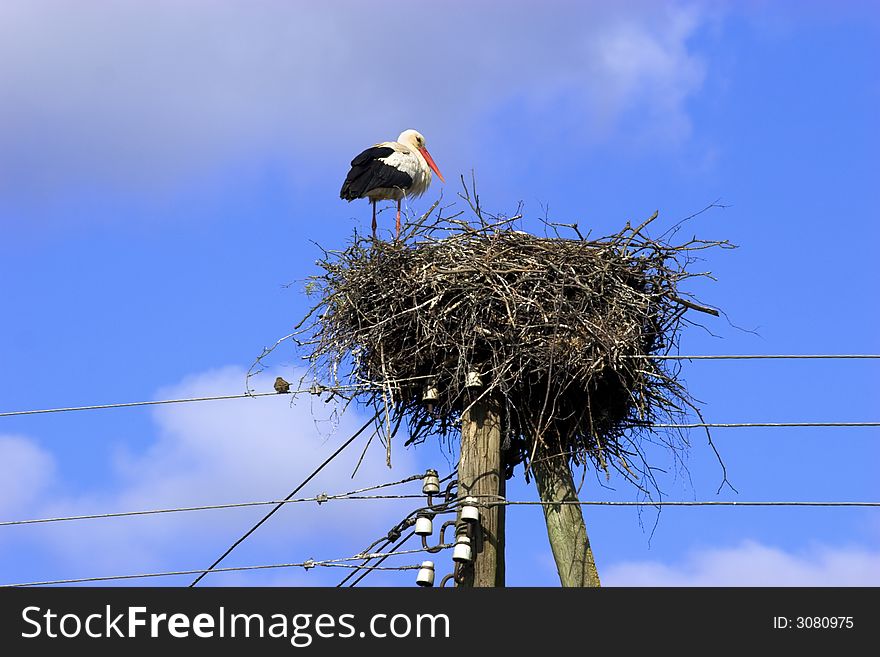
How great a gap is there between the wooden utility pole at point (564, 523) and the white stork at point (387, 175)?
4.53 m

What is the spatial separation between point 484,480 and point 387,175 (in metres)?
5.47

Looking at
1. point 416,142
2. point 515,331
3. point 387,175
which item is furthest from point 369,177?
point 515,331

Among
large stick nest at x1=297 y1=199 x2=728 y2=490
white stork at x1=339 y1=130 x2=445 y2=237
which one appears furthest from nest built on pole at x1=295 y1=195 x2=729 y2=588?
white stork at x1=339 y1=130 x2=445 y2=237

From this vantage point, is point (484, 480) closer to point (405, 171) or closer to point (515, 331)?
point (515, 331)

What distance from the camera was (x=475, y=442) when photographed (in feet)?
26.3

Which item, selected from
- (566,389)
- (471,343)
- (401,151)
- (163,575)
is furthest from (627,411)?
(401,151)

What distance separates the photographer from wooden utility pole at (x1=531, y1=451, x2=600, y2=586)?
812 centimetres

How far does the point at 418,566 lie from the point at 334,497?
2.39ft

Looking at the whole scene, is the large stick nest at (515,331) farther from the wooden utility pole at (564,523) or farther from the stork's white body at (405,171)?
the stork's white body at (405,171)

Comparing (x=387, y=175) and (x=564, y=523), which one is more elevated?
(x=387, y=175)

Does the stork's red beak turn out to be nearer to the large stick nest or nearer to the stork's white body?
the stork's white body

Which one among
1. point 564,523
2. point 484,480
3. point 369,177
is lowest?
point 564,523

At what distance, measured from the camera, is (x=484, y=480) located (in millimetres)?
7887

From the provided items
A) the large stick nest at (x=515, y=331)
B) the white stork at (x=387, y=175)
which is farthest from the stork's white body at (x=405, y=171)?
the large stick nest at (x=515, y=331)
